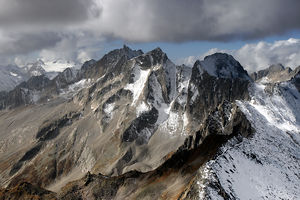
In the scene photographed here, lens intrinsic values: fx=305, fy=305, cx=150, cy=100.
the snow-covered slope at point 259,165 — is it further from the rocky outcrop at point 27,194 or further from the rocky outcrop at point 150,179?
the rocky outcrop at point 27,194

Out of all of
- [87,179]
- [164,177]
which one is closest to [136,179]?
[164,177]

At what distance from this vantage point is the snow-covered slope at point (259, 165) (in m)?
66.3

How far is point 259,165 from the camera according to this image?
8306 cm

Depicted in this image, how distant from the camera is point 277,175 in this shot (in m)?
81.2

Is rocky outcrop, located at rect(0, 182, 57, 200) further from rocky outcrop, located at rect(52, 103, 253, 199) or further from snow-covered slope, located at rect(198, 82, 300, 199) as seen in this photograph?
snow-covered slope, located at rect(198, 82, 300, 199)

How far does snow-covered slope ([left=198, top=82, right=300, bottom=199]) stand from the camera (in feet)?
217

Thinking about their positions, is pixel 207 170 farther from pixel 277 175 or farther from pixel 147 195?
pixel 147 195

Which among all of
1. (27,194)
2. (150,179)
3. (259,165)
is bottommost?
(27,194)

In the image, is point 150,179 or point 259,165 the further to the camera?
point 150,179

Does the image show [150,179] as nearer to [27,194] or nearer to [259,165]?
[259,165]

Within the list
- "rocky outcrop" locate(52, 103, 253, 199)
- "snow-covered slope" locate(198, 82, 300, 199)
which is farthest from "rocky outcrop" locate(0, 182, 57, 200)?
"snow-covered slope" locate(198, 82, 300, 199)

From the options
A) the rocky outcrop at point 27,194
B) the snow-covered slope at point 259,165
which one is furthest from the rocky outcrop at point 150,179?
the rocky outcrop at point 27,194

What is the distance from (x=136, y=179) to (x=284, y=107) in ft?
305

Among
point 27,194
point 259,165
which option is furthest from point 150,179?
point 27,194
